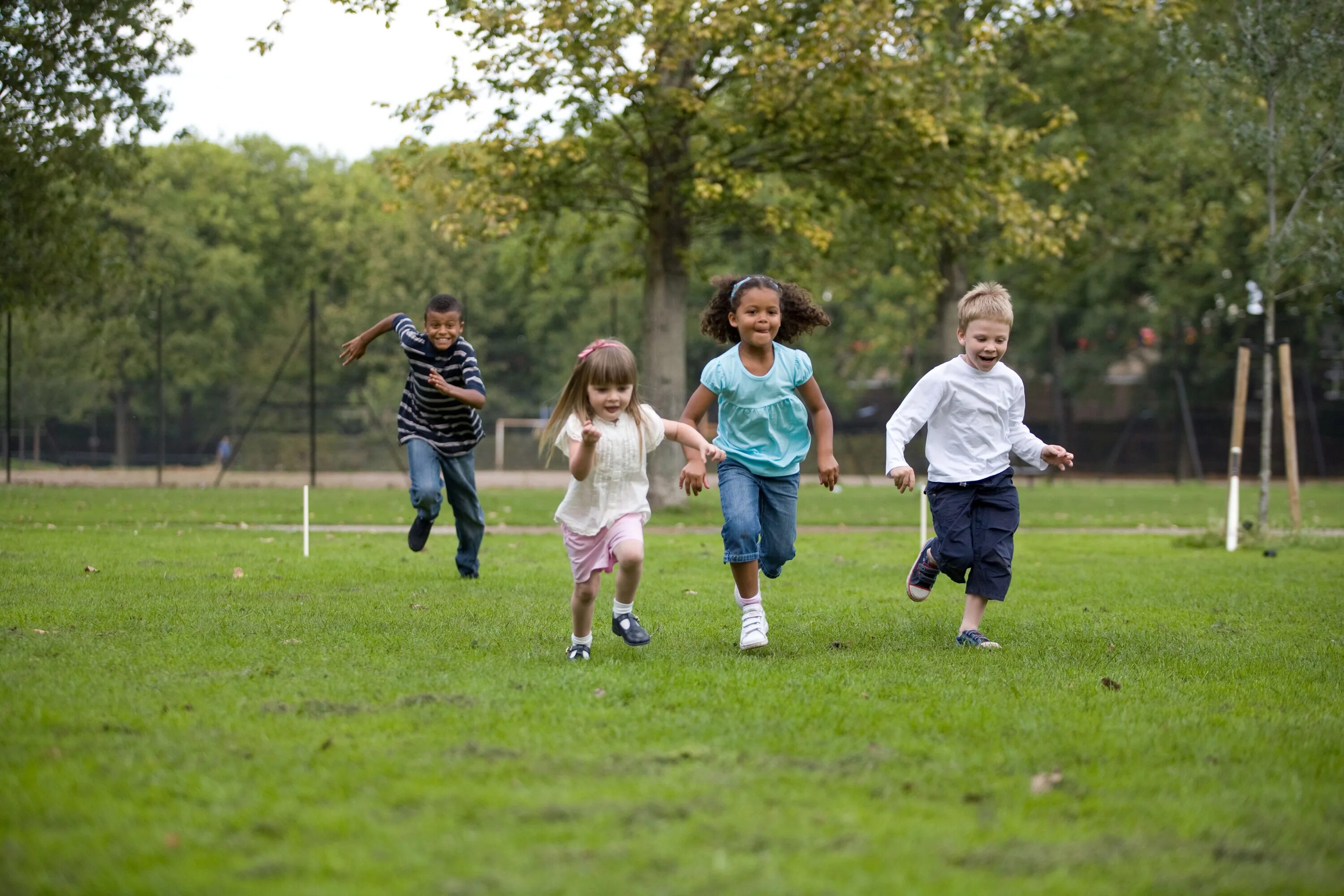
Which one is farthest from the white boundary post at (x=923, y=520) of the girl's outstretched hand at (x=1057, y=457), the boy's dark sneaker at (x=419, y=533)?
the boy's dark sneaker at (x=419, y=533)

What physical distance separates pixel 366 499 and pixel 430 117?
666cm

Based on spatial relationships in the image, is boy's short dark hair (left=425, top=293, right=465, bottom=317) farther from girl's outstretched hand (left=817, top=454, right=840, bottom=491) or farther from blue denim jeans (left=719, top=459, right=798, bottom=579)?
girl's outstretched hand (left=817, top=454, right=840, bottom=491)

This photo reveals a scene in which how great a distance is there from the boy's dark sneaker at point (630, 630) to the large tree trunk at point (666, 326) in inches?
461

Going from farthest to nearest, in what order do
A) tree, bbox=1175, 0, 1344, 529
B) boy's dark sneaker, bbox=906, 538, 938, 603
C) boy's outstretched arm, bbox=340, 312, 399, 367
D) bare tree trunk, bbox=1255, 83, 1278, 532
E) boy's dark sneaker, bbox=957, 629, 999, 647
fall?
bare tree trunk, bbox=1255, 83, 1278, 532
tree, bbox=1175, 0, 1344, 529
boy's outstretched arm, bbox=340, 312, 399, 367
boy's dark sneaker, bbox=906, 538, 938, 603
boy's dark sneaker, bbox=957, 629, 999, 647

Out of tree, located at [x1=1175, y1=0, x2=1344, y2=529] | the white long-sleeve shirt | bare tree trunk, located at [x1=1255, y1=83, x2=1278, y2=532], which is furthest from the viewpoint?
bare tree trunk, located at [x1=1255, y1=83, x2=1278, y2=532]

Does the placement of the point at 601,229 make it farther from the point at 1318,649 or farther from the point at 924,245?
the point at 1318,649

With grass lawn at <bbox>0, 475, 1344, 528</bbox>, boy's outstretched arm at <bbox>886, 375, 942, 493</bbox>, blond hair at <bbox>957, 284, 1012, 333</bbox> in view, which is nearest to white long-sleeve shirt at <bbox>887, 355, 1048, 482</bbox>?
boy's outstretched arm at <bbox>886, 375, 942, 493</bbox>

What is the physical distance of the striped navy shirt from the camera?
867cm

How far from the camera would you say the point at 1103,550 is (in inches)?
517

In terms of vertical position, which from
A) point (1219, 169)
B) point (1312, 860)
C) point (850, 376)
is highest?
point (1219, 169)

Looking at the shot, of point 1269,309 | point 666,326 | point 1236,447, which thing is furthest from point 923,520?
point 666,326

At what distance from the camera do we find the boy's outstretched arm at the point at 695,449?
19.4 feet

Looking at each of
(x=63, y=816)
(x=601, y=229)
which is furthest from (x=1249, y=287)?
(x=63, y=816)

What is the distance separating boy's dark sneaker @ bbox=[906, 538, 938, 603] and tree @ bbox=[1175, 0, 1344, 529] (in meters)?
7.74
